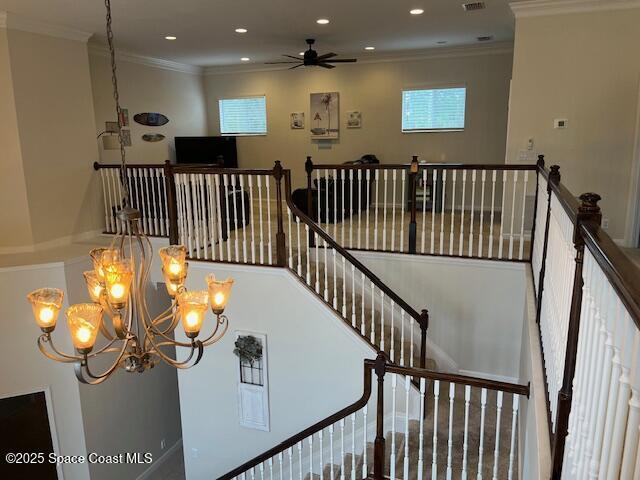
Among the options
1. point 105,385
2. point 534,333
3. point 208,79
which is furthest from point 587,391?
point 208,79

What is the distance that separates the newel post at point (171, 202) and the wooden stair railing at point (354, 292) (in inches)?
51.8

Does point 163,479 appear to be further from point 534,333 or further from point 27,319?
point 534,333

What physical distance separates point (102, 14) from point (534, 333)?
18.6ft

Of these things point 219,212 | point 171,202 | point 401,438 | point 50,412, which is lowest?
point 50,412

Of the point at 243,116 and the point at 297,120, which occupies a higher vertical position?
the point at 243,116

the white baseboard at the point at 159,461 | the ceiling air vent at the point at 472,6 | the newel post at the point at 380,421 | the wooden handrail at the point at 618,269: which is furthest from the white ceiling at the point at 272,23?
the white baseboard at the point at 159,461

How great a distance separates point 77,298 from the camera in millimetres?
5609

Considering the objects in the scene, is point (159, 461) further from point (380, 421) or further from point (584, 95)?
point (584, 95)

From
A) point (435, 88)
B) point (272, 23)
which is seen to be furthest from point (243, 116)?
point (435, 88)

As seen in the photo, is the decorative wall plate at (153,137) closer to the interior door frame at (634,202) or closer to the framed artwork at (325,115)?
the framed artwork at (325,115)

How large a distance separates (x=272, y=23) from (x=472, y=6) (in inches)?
98.4

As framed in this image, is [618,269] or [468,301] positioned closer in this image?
[618,269]

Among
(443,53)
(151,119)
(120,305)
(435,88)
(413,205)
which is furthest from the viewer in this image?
(151,119)

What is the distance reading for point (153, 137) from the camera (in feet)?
28.8
